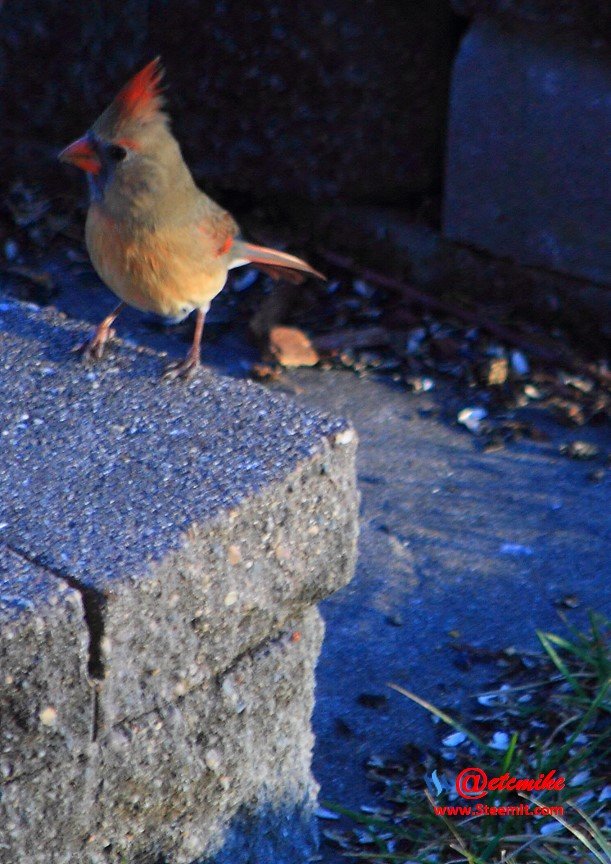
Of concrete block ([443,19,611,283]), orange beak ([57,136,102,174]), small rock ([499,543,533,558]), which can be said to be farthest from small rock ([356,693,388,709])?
concrete block ([443,19,611,283])

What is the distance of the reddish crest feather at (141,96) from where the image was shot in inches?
95.4

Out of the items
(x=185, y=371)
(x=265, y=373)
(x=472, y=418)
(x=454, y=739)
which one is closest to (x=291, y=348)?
(x=265, y=373)

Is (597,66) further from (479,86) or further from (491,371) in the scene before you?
(491,371)

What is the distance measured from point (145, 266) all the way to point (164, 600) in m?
1.03

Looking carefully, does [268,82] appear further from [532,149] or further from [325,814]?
[325,814]

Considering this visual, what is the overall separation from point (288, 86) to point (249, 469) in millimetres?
2648

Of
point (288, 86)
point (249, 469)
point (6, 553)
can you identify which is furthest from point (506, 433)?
point (6, 553)

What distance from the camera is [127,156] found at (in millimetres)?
2547

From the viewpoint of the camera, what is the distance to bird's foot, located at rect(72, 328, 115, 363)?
227cm

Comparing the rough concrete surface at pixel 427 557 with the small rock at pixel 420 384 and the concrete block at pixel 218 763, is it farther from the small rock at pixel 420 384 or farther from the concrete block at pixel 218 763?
the concrete block at pixel 218 763

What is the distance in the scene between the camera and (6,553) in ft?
5.60

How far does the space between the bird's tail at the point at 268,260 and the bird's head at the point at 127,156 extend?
399 mm

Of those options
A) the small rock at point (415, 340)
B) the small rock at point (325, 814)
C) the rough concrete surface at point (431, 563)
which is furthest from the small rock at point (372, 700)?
the small rock at point (415, 340)

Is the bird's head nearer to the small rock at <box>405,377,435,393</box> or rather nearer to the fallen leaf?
the fallen leaf
